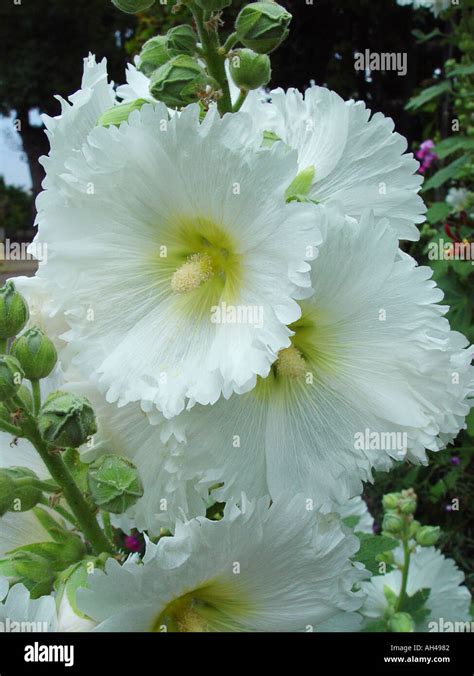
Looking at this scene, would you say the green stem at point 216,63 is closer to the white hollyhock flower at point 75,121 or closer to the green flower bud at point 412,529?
the white hollyhock flower at point 75,121

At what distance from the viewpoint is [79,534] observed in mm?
Answer: 830

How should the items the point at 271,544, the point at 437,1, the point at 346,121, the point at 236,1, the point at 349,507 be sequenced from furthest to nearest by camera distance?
the point at 236,1 < the point at 437,1 < the point at 349,507 < the point at 346,121 < the point at 271,544

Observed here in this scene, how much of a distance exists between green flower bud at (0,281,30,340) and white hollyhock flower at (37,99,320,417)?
39 millimetres

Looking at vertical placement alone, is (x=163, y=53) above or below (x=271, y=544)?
above

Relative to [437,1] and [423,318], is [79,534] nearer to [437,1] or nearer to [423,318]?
[423,318]

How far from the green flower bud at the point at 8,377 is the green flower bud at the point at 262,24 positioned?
0.44 m

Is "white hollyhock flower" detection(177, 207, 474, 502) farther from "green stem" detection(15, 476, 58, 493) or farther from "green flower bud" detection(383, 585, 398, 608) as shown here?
"green flower bud" detection(383, 585, 398, 608)

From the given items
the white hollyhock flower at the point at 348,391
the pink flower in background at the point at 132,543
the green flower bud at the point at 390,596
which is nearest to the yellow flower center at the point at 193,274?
the white hollyhock flower at the point at 348,391

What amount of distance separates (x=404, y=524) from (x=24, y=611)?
34.8 inches

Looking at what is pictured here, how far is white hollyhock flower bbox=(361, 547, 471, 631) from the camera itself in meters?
1.35

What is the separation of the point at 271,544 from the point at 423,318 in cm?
25

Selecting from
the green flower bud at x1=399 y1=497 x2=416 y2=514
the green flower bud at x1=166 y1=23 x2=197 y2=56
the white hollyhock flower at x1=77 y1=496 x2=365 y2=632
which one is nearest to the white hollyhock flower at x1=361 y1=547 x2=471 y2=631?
the green flower bud at x1=399 y1=497 x2=416 y2=514

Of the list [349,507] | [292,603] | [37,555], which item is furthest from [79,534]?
[349,507]

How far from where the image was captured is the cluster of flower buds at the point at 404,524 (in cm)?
136
